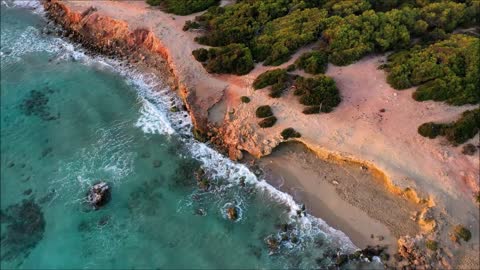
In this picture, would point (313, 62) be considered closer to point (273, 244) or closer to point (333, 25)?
point (333, 25)

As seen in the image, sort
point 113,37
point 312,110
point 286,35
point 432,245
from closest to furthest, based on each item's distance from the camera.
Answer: point 432,245
point 312,110
point 286,35
point 113,37

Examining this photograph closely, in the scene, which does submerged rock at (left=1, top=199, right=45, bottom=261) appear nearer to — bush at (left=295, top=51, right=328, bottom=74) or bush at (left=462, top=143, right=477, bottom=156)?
bush at (left=295, top=51, right=328, bottom=74)

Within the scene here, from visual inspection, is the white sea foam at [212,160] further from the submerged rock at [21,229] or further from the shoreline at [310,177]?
the submerged rock at [21,229]

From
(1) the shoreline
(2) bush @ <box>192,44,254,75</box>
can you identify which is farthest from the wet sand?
(2) bush @ <box>192,44,254,75</box>

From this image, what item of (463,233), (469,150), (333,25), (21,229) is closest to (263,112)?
(333,25)

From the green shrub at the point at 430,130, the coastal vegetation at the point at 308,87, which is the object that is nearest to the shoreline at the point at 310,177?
the coastal vegetation at the point at 308,87

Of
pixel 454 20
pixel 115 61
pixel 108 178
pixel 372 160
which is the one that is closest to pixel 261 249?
pixel 372 160

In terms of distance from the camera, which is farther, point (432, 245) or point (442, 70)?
point (442, 70)
